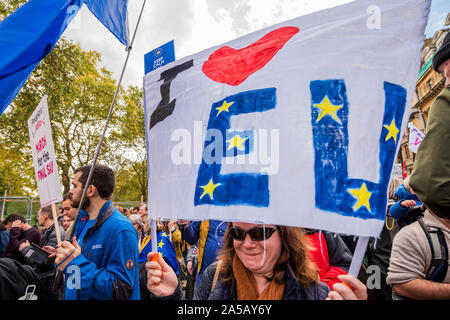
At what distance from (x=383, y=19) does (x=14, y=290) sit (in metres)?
2.66

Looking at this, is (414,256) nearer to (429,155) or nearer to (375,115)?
(429,155)

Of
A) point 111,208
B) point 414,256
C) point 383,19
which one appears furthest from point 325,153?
point 111,208

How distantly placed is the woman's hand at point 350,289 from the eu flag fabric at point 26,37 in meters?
2.44

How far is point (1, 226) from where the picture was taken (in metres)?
5.18

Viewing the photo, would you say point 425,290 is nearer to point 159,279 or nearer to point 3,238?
point 159,279

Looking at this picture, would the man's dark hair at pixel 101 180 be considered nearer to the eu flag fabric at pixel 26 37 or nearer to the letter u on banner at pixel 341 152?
the eu flag fabric at pixel 26 37

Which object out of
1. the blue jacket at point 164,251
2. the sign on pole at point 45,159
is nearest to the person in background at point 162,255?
the blue jacket at point 164,251

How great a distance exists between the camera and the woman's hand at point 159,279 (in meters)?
1.60

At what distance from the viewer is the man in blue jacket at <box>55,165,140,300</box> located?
78.5 inches

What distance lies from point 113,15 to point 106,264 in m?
2.27

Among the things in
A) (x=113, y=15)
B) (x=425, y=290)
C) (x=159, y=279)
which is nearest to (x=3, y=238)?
(x=113, y=15)

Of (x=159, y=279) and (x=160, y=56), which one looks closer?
(x=159, y=279)

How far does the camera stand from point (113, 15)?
265 cm

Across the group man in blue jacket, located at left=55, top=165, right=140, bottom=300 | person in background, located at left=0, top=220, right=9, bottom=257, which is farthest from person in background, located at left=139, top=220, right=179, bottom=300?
person in background, located at left=0, top=220, right=9, bottom=257
